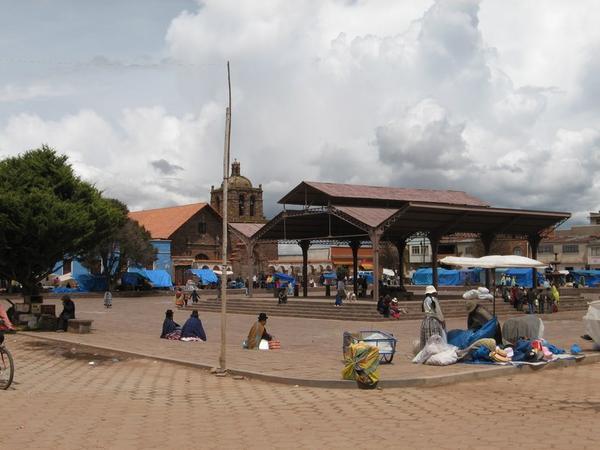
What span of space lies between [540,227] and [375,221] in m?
12.6

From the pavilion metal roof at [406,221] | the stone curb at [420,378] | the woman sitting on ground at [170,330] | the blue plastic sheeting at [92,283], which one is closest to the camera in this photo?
the stone curb at [420,378]

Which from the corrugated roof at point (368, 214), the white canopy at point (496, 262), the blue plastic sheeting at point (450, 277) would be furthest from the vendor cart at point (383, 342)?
the blue plastic sheeting at point (450, 277)

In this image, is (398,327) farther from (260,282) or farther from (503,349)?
(260,282)

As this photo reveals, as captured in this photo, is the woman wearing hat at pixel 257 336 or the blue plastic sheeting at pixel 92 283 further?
the blue plastic sheeting at pixel 92 283

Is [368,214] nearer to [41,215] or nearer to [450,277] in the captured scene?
[41,215]

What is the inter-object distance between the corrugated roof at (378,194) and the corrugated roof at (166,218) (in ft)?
108

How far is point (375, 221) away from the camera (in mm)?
30328

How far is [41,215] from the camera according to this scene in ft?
70.6

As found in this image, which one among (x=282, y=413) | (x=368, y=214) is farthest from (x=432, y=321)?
(x=368, y=214)

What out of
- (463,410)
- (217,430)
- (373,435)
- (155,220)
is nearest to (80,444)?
(217,430)

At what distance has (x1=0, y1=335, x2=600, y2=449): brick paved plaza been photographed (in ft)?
22.4

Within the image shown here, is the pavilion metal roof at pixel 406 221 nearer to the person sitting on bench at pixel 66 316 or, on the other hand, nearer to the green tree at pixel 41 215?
the green tree at pixel 41 215

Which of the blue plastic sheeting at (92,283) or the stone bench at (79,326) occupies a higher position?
the blue plastic sheeting at (92,283)

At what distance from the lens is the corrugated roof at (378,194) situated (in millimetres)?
34094
